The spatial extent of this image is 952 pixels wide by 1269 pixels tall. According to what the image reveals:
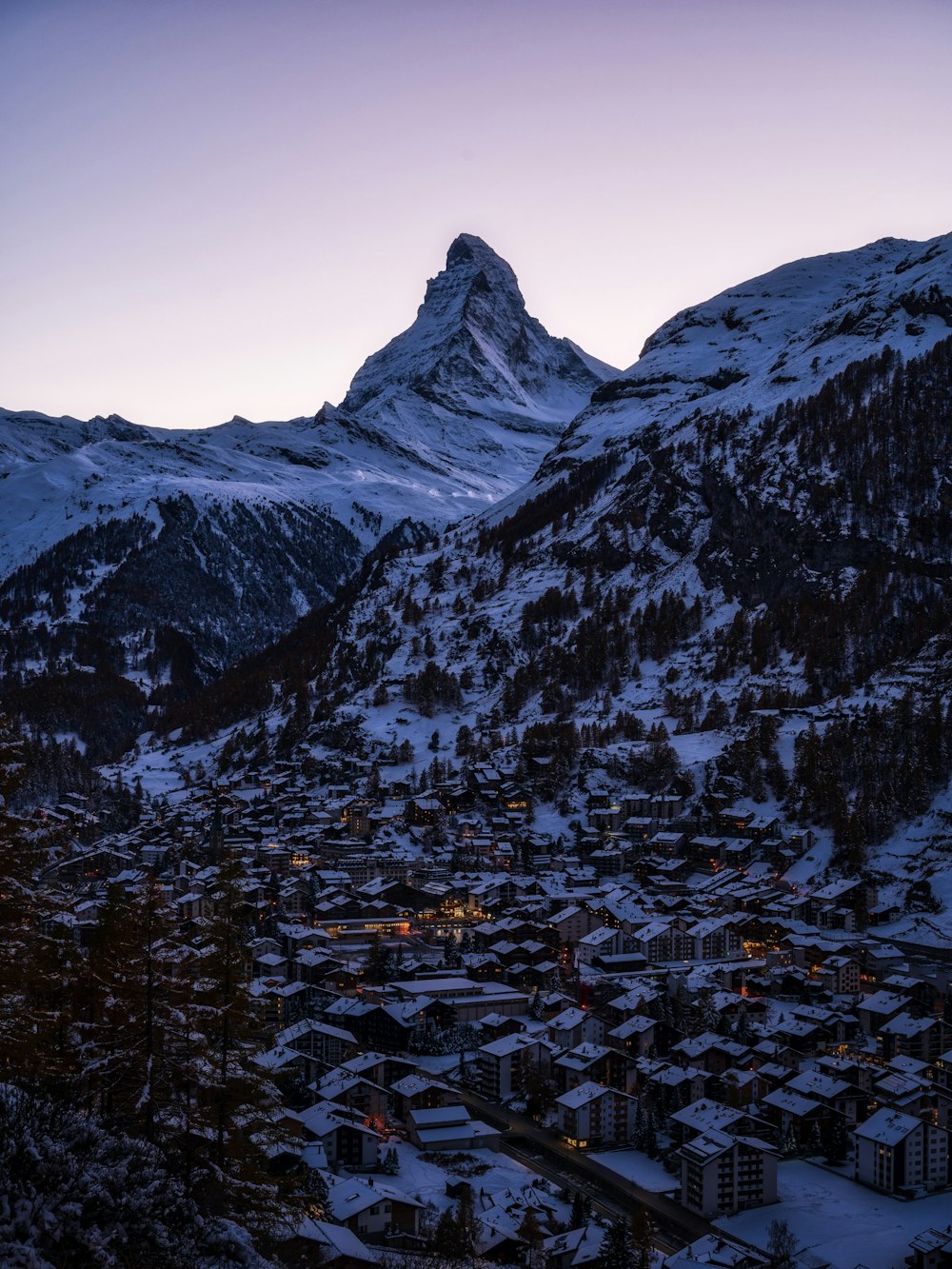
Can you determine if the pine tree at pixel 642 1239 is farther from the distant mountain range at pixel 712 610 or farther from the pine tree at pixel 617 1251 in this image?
the distant mountain range at pixel 712 610

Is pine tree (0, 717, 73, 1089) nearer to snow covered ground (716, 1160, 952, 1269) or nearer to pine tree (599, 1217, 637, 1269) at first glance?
pine tree (599, 1217, 637, 1269)

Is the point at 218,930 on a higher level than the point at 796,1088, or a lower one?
higher

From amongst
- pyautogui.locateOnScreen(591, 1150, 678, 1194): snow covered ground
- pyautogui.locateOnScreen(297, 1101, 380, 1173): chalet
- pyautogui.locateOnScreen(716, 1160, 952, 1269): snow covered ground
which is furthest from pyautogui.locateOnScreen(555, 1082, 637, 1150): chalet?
pyautogui.locateOnScreen(297, 1101, 380, 1173): chalet

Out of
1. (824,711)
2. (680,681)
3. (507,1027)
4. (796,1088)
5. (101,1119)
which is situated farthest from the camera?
(680,681)

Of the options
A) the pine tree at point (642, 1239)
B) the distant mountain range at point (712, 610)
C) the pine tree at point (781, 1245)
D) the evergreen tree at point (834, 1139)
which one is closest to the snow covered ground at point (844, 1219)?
the pine tree at point (781, 1245)

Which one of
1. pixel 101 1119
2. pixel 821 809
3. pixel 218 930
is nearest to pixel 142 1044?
pixel 101 1119

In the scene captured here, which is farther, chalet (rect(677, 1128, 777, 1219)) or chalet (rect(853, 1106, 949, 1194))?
chalet (rect(853, 1106, 949, 1194))

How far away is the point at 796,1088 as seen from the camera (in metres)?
48.9

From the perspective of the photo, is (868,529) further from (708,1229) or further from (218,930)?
(218,930)

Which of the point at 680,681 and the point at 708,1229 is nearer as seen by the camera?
the point at 708,1229

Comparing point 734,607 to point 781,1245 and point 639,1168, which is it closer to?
point 639,1168

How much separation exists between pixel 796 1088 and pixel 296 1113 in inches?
832

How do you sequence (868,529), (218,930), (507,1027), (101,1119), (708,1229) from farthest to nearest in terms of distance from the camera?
(868,529), (507,1027), (708,1229), (218,930), (101,1119)

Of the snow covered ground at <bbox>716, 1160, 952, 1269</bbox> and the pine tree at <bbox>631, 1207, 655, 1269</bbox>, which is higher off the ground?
the pine tree at <bbox>631, 1207, 655, 1269</bbox>
